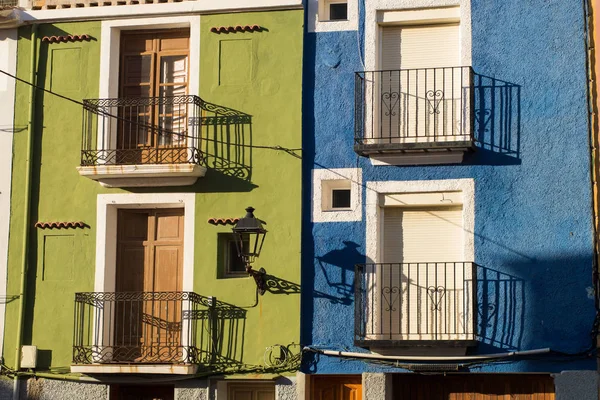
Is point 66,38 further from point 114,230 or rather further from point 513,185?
point 513,185

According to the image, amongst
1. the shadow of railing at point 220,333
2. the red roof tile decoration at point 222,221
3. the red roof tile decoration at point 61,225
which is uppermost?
the red roof tile decoration at point 222,221

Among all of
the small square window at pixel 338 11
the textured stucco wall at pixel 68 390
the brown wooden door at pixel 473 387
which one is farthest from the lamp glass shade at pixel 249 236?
the small square window at pixel 338 11

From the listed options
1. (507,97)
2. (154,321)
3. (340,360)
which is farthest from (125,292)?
(507,97)

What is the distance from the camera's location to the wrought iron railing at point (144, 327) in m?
19.9

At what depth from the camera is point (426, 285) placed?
1952cm

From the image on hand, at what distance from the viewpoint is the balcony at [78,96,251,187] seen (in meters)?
20.1

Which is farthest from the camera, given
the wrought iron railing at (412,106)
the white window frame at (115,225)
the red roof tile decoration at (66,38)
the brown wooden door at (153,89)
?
the red roof tile decoration at (66,38)

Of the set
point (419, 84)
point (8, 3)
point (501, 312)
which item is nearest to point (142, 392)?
point (501, 312)

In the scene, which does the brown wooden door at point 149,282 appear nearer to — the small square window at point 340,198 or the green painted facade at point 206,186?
the green painted facade at point 206,186

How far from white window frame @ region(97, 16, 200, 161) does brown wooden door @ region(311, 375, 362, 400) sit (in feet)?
14.7

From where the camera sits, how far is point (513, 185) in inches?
760

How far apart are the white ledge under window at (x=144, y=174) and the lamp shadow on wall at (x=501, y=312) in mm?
4347

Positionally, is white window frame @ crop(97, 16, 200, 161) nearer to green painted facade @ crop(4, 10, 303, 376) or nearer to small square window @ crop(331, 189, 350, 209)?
green painted facade @ crop(4, 10, 303, 376)

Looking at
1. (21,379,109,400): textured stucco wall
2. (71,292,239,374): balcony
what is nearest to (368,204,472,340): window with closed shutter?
(71,292,239,374): balcony
